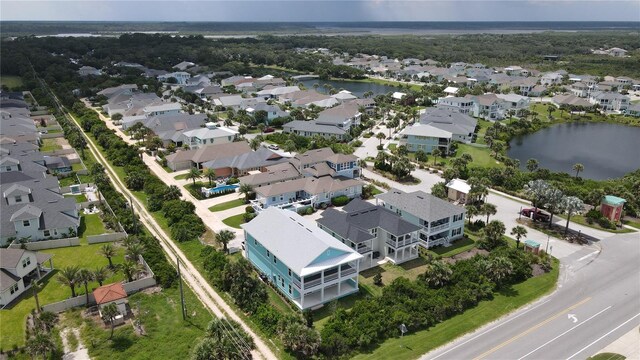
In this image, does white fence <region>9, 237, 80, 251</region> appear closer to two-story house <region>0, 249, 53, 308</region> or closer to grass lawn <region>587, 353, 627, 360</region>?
two-story house <region>0, 249, 53, 308</region>

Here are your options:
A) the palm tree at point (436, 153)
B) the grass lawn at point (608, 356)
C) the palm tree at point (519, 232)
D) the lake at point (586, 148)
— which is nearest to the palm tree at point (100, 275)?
the grass lawn at point (608, 356)

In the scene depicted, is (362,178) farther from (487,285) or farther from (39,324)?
(39,324)

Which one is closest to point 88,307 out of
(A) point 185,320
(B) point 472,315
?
(A) point 185,320

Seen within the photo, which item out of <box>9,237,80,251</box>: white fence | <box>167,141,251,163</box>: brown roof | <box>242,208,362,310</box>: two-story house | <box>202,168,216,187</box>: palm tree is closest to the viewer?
<box>242,208,362,310</box>: two-story house

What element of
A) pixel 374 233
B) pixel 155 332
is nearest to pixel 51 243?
pixel 155 332

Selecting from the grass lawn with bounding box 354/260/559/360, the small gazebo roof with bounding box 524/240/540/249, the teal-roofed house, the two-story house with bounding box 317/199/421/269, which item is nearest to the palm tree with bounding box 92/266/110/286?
the two-story house with bounding box 317/199/421/269

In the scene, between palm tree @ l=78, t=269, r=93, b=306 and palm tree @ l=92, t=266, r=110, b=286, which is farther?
palm tree @ l=92, t=266, r=110, b=286

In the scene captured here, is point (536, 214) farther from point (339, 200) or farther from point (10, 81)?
point (10, 81)
